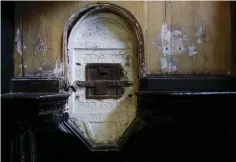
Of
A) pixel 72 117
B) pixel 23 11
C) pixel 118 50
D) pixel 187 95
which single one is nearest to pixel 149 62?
pixel 118 50

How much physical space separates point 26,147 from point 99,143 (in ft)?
2.08

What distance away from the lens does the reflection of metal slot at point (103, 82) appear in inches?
93.7

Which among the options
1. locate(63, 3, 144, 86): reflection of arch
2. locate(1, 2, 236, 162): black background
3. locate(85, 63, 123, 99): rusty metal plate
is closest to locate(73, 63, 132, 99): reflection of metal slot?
locate(85, 63, 123, 99): rusty metal plate

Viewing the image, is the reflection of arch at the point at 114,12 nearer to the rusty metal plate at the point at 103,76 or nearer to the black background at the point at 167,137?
the rusty metal plate at the point at 103,76

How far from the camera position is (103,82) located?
2.38 m

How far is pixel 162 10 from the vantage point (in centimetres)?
237

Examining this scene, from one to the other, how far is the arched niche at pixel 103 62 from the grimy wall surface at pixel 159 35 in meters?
0.14

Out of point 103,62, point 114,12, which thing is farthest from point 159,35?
A: point 103,62

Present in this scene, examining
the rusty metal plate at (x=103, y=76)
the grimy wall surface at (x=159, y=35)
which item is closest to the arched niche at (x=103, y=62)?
the rusty metal plate at (x=103, y=76)

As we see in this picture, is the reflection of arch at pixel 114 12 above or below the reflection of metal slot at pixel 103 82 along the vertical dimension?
above

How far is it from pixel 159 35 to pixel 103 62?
1.84 ft

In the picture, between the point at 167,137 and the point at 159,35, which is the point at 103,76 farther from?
the point at 167,137

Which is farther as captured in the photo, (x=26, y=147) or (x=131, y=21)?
(x=131, y=21)

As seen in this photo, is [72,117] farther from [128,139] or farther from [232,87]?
[232,87]
